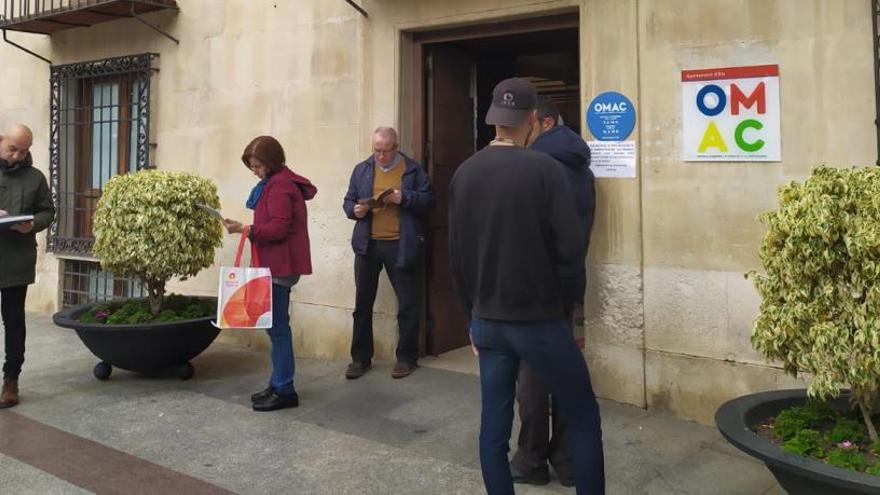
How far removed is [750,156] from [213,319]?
4.12 m

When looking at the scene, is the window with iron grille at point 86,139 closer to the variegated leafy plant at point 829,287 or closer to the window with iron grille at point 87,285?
the window with iron grille at point 87,285

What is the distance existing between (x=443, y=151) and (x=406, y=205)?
890 millimetres

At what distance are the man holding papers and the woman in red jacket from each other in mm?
1641

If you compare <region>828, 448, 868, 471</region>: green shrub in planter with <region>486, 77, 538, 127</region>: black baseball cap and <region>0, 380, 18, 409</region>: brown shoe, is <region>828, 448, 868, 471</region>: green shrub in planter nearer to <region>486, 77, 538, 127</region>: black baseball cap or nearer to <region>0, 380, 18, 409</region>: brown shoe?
<region>486, 77, 538, 127</region>: black baseball cap

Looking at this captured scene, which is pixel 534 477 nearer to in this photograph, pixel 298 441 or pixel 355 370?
pixel 298 441

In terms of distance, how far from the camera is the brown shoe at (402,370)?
5.73 metres

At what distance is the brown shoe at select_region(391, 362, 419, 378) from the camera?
5.73 meters

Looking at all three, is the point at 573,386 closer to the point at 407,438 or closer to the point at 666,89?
the point at 407,438

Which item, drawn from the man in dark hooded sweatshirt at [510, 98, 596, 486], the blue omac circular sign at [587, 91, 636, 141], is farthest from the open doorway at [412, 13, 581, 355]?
the man in dark hooded sweatshirt at [510, 98, 596, 486]

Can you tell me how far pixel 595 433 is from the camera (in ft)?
9.44

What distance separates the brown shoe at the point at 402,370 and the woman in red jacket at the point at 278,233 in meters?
A: 0.98

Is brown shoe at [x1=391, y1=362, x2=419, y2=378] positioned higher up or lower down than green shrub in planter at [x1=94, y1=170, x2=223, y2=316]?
lower down

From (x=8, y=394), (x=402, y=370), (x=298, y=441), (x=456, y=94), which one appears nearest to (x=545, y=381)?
(x=298, y=441)

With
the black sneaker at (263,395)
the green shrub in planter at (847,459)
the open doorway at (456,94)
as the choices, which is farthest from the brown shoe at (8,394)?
the green shrub in planter at (847,459)
